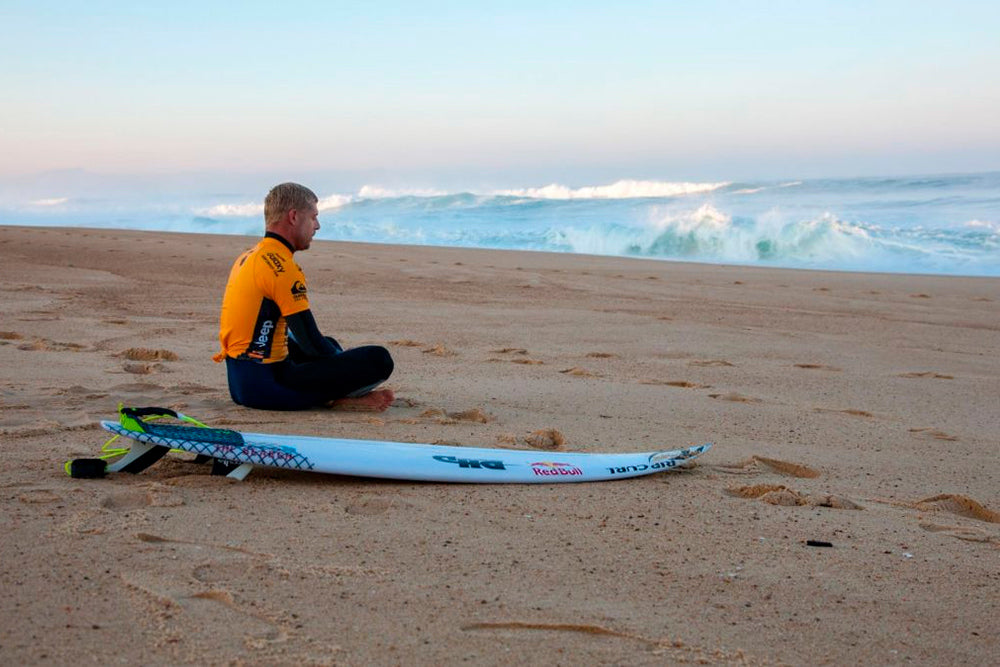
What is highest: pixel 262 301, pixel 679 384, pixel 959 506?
pixel 262 301

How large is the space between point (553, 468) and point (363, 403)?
148 cm

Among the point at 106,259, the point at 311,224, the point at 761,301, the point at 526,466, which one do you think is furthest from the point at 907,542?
the point at 106,259

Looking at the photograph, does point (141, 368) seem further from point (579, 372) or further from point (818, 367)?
point (818, 367)

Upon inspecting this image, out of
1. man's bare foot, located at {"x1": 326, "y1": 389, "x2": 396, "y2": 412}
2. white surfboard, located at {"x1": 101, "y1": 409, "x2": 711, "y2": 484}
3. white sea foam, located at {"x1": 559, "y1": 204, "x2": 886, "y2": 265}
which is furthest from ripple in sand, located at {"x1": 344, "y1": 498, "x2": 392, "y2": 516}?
white sea foam, located at {"x1": 559, "y1": 204, "x2": 886, "y2": 265}

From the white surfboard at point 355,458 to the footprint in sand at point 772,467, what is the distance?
0.44 meters

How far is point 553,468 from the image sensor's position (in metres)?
3.76

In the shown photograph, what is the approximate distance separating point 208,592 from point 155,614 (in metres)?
0.16

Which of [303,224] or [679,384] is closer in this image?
[303,224]

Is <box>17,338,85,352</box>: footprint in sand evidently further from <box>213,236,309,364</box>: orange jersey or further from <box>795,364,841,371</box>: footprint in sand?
<box>795,364,841,371</box>: footprint in sand

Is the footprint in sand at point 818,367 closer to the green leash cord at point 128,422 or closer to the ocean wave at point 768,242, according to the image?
the green leash cord at point 128,422

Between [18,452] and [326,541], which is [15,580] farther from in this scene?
[18,452]

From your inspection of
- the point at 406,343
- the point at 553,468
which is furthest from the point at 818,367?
the point at 553,468

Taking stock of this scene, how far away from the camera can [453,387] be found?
572 cm

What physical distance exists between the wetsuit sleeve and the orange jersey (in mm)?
35
